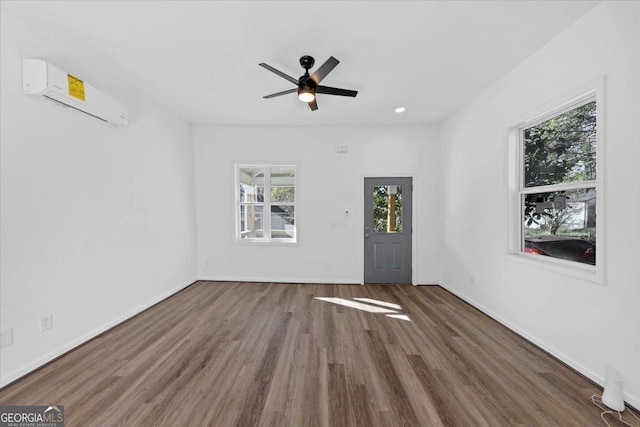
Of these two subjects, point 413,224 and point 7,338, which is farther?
point 413,224

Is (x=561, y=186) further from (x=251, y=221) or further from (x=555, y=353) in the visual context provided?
(x=251, y=221)

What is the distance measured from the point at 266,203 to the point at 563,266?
4.16 meters

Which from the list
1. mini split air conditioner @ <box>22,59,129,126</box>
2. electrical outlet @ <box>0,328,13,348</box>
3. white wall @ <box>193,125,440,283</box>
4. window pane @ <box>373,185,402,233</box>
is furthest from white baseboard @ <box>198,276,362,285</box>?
mini split air conditioner @ <box>22,59,129,126</box>

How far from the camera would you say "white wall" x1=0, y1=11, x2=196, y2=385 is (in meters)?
1.94

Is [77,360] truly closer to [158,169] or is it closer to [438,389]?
[158,169]

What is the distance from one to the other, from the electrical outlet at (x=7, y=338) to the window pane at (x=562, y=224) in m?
4.68

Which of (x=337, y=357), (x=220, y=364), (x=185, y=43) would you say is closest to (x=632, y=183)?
(x=337, y=357)

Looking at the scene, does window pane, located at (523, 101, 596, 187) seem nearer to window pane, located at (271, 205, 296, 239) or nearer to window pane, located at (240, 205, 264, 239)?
window pane, located at (271, 205, 296, 239)

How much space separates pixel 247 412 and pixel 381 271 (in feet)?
11.0

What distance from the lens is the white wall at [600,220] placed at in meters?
1.69

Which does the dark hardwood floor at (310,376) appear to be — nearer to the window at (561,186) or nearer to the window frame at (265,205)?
the window at (561,186)

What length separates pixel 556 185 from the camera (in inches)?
92.9

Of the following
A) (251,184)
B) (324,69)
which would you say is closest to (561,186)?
(324,69)

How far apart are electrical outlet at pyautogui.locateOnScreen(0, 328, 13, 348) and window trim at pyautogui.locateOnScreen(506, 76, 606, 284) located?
4512mm
